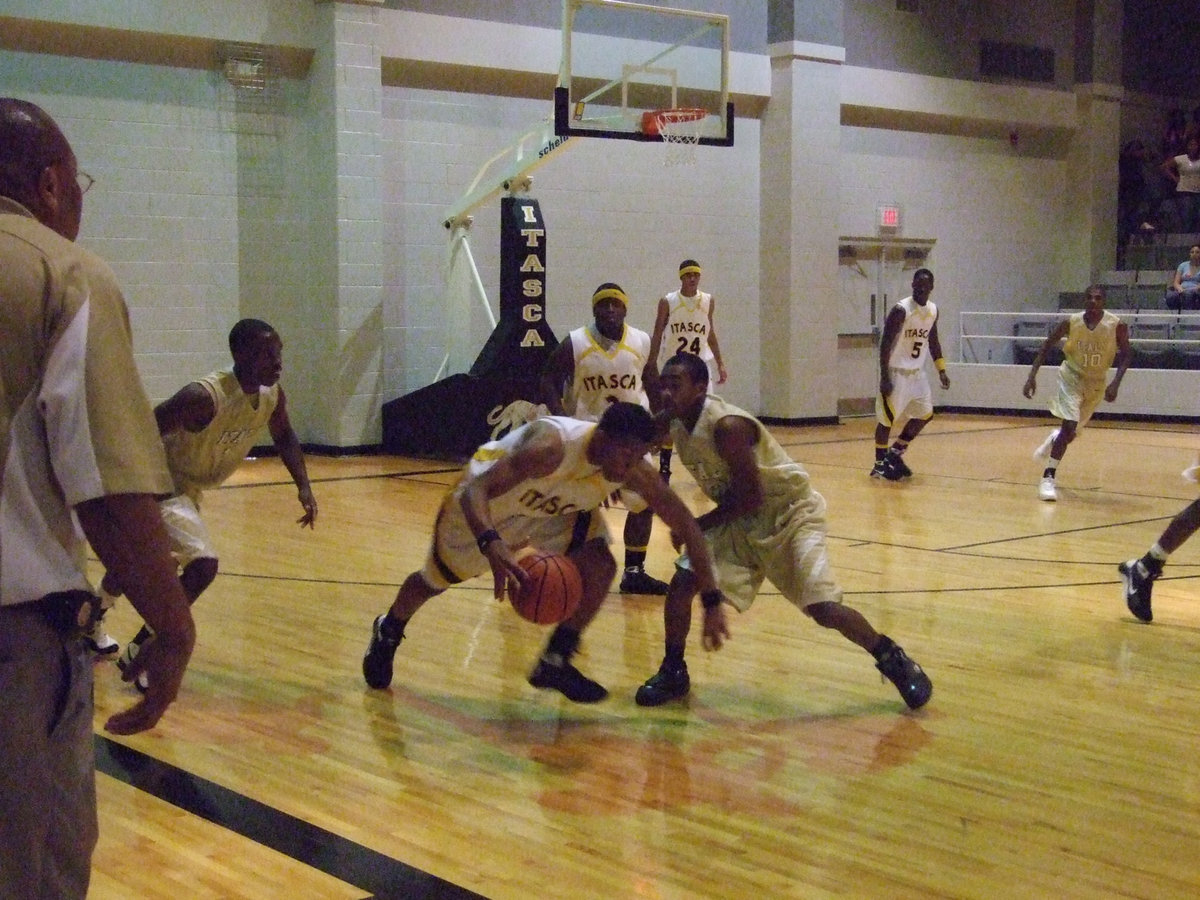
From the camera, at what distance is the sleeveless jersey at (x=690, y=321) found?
12.2 meters

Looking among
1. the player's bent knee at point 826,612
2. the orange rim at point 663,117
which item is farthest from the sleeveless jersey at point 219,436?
the orange rim at point 663,117

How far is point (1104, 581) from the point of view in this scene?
770 centimetres

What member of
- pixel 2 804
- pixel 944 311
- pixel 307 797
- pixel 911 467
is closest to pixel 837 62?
pixel 944 311

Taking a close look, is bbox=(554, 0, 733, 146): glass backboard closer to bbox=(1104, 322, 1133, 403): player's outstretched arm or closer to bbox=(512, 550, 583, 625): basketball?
bbox=(1104, 322, 1133, 403): player's outstretched arm

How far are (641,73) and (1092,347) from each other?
487cm

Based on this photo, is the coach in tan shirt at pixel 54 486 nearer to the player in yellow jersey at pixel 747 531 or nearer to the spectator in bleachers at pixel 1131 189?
the player in yellow jersey at pixel 747 531

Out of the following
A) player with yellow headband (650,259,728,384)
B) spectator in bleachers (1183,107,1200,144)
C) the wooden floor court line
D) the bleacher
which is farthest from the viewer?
spectator in bleachers (1183,107,1200,144)

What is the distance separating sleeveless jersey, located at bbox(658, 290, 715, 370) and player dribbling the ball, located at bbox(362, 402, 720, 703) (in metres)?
7.00

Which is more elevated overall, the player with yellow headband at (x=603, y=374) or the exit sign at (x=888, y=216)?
the exit sign at (x=888, y=216)

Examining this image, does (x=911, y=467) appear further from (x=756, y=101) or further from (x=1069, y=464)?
(x=756, y=101)

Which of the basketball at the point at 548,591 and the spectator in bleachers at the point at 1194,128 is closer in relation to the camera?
the basketball at the point at 548,591

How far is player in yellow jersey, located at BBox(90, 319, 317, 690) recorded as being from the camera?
5309 millimetres

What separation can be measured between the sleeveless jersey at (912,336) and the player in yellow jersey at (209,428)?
7.59m

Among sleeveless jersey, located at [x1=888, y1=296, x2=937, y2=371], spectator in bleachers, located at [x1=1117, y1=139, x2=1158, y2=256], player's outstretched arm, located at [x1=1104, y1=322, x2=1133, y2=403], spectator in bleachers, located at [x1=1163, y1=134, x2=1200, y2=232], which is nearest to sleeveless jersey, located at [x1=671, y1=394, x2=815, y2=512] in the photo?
player's outstretched arm, located at [x1=1104, y1=322, x2=1133, y2=403]
